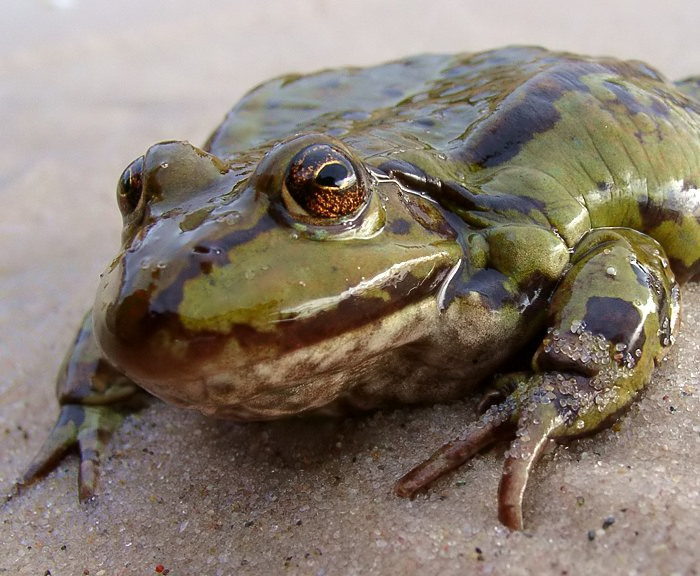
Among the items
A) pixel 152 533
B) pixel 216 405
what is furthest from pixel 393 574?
pixel 152 533

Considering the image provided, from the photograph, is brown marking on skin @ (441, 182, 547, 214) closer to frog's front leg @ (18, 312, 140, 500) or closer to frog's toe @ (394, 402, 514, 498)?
frog's toe @ (394, 402, 514, 498)

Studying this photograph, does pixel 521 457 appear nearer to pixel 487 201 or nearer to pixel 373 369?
pixel 373 369

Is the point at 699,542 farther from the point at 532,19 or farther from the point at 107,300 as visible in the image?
the point at 532,19

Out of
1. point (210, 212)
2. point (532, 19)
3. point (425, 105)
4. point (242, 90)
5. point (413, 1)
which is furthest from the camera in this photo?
point (413, 1)

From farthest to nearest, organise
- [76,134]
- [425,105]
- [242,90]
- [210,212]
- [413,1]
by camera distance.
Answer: [413,1] → [242,90] → [76,134] → [425,105] → [210,212]

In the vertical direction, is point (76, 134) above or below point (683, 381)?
below

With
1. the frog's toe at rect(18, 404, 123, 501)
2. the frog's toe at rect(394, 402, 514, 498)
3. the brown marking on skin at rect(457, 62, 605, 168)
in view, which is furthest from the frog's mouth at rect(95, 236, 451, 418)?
the frog's toe at rect(18, 404, 123, 501)

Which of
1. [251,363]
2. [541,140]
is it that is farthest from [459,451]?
A: [541,140]
